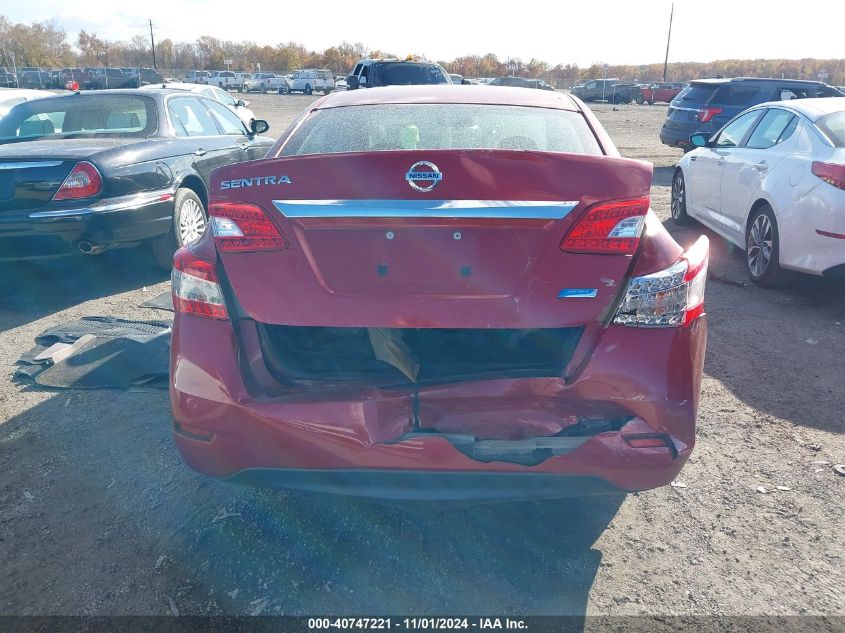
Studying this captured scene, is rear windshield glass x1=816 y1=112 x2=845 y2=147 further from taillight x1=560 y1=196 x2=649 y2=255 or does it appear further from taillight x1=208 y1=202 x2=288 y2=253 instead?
taillight x1=208 y1=202 x2=288 y2=253

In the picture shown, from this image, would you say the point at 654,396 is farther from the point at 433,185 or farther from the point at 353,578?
the point at 353,578

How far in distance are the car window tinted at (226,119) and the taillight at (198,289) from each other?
5.55 m

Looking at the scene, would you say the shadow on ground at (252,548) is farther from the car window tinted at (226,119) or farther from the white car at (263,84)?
the white car at (263,84)

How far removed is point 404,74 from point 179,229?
13.3 metres

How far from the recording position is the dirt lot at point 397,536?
2.39 meters

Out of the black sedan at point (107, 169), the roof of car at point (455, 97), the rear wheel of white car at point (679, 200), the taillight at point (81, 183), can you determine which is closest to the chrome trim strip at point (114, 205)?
the black sedan at point (107, 169)

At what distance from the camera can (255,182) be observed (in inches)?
91.7

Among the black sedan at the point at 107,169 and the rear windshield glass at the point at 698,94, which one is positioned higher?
the rear windshield glass at the point at 698,94

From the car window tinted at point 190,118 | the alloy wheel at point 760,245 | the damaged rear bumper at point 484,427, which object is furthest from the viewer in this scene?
the car window tinted at point 190,118

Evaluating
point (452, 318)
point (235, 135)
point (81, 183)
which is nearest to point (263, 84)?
point (235, 135)

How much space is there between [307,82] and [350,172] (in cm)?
5547

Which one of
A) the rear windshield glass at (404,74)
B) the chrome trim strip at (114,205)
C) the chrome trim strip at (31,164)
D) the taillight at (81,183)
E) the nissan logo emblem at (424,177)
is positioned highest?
the rear windshield glass at (404,74)

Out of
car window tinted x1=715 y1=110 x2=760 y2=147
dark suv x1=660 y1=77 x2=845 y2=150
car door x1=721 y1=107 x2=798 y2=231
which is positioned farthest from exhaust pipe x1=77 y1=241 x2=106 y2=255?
dark suv x1=660 y1=77 x2=845 y2=150

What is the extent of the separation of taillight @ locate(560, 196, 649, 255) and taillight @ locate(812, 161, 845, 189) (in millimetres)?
3465
